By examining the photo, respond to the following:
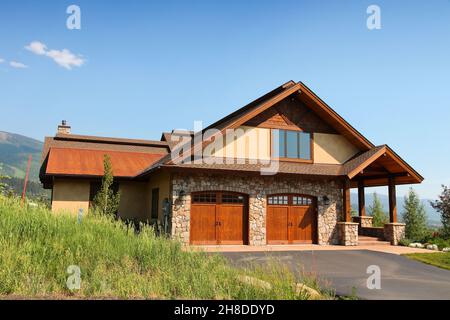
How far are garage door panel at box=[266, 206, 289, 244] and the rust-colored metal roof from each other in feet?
25.7

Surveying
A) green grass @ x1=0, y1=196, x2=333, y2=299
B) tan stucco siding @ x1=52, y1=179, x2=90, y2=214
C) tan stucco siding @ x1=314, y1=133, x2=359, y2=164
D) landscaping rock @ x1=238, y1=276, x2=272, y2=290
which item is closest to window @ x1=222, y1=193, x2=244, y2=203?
tan stucco siding @ x1=314, y1=133, x2=359, y2=164

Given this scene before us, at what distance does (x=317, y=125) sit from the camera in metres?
18.9

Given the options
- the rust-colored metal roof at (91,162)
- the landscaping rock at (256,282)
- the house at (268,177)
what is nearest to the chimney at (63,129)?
the rust-colored metal roof at (91,162)

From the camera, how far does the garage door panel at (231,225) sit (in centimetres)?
1683

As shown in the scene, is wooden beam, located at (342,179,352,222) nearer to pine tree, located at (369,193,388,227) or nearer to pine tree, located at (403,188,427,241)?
pine tree, located at (369,193,388,227)

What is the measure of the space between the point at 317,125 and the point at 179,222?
8.25 m

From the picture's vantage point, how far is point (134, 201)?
2152cm

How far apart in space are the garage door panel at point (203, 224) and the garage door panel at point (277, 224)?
262cm

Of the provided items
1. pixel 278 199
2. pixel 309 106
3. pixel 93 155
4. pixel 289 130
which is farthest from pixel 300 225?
pixel 93 155

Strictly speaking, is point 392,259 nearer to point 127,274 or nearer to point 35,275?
point 127,274

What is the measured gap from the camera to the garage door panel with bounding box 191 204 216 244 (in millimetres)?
16406

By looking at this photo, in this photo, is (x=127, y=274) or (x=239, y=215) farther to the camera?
(x=239, y=215)
